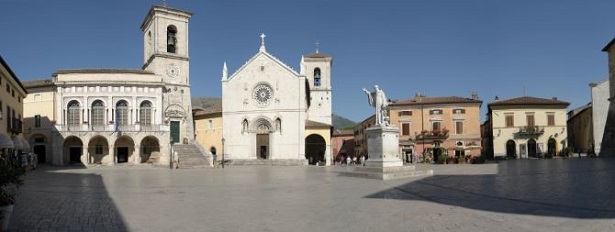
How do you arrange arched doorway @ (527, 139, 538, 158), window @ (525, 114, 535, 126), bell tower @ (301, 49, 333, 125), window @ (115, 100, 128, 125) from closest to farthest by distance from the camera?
window @ (115, 100, 128, 125) < arched doorway @ (527, 139, 538, 158) < window @ (525, 114, 535, 126) < bell tower @ (301, 49, 333, 125)

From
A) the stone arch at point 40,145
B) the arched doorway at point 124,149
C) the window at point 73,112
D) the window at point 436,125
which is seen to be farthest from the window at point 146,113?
the window at point 436,125

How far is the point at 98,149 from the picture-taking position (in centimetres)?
4931

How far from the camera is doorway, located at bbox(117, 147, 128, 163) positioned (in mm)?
49875

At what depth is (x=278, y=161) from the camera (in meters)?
51.7

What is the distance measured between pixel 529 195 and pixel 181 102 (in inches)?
1724

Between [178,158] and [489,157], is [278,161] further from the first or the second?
[489,157]

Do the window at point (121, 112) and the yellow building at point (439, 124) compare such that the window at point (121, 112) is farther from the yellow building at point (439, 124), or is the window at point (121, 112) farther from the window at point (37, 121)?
the yellow building at point (439, 124)

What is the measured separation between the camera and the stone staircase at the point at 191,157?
46041 millimetres

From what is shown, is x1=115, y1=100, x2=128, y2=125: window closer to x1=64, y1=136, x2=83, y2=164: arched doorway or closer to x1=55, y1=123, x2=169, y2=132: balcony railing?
x1=55, y1=123, x2=169, y2=132: balcony railing

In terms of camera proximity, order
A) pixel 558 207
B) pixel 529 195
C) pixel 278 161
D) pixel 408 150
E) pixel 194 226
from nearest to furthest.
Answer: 1. pixel 194 226
2. pixel 558 207
3. pixel 529 195
4. pixel 278 161
5. pixel 408 150

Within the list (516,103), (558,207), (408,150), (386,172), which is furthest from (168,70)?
(558,207)

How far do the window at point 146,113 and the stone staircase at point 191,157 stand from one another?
368 centimetres

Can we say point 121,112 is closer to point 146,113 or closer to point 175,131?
point 146,113

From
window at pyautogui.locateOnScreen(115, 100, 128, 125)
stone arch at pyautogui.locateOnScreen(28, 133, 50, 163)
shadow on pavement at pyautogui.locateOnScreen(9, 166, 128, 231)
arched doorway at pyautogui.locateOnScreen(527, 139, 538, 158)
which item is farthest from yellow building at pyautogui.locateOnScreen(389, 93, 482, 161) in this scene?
shadow on pavement at pyautogui.locateOnScreen(9, 166, 128, 231)
